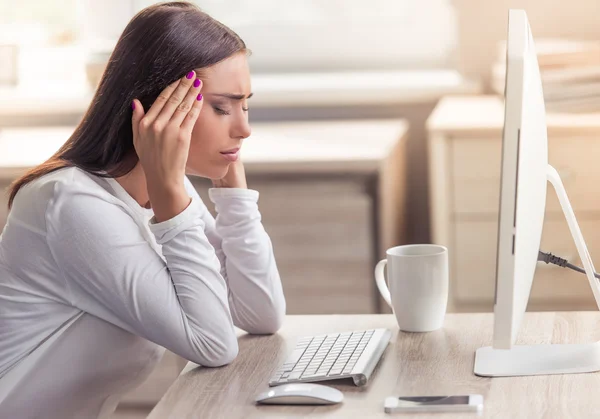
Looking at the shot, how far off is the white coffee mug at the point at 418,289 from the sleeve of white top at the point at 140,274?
0.81 ft

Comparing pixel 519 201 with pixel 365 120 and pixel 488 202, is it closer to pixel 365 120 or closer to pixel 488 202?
pixel 488 202

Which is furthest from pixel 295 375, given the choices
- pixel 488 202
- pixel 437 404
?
pixel 488 202

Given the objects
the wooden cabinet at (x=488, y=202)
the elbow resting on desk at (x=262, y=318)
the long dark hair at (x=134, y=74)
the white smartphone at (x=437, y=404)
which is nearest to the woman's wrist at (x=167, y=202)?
the long dark hair at (x=134, y=74)

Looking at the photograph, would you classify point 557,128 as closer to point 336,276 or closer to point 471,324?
point 336,276

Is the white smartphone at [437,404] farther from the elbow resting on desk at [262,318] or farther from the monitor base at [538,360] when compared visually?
the elbow resting on desk at [262,318]

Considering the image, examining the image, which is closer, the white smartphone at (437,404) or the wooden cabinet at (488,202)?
the white smartphone at (437,404)

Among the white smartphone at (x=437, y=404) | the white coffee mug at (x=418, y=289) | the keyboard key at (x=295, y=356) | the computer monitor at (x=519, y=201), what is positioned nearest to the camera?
the computer monitor at (x=519, y=201)

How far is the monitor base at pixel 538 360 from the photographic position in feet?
3.80

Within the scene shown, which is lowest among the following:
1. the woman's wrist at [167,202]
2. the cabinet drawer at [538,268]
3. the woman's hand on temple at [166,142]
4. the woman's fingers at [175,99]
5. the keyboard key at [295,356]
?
the cabinet drawer at [538,268]

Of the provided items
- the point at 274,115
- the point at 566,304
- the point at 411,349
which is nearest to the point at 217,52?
the point at 411,349

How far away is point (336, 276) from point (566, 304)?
0.58 meters

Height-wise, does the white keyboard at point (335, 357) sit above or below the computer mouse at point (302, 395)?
below

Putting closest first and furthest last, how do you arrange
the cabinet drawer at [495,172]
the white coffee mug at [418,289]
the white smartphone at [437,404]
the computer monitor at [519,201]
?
the computer monitor at [519,201]
the white smartphone at [437,404]
the white coffee mug at [418,289]
the cabinet drawer at [495,172]

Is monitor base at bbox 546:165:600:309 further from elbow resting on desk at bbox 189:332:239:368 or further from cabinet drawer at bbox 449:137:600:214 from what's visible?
cabinet drawer at bbox 449:137:600:214
